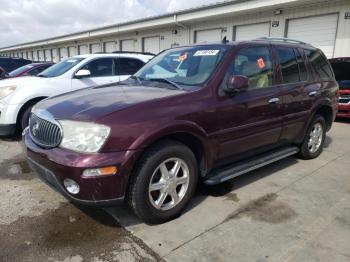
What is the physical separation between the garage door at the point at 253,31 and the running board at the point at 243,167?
30.9ft

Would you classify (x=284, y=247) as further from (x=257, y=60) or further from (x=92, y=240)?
(x=257, y=60)

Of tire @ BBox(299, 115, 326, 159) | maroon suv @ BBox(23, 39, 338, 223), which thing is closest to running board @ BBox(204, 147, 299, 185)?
→ maroon suv @ BBox(23, 39, 338, 223)

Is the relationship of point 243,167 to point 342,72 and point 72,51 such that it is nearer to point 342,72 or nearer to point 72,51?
point 342,72

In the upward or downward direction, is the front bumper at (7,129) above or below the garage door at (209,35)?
below

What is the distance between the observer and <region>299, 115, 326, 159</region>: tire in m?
5.07

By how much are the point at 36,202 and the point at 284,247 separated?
2673 mm

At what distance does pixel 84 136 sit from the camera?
2.71 meters

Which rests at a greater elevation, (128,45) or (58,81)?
(128,45)

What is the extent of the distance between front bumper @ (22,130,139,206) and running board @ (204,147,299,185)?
1.07 meters

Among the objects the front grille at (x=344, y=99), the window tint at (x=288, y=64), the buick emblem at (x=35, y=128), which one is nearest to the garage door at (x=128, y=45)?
the front grille at (x=344, y=99)

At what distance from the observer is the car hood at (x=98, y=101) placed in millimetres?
2857

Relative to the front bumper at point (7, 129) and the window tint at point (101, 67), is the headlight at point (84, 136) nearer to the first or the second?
the front bumper at point (7, 129)

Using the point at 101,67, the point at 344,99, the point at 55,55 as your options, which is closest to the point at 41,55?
the point at 55,55

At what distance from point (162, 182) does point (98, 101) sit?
1008mm
